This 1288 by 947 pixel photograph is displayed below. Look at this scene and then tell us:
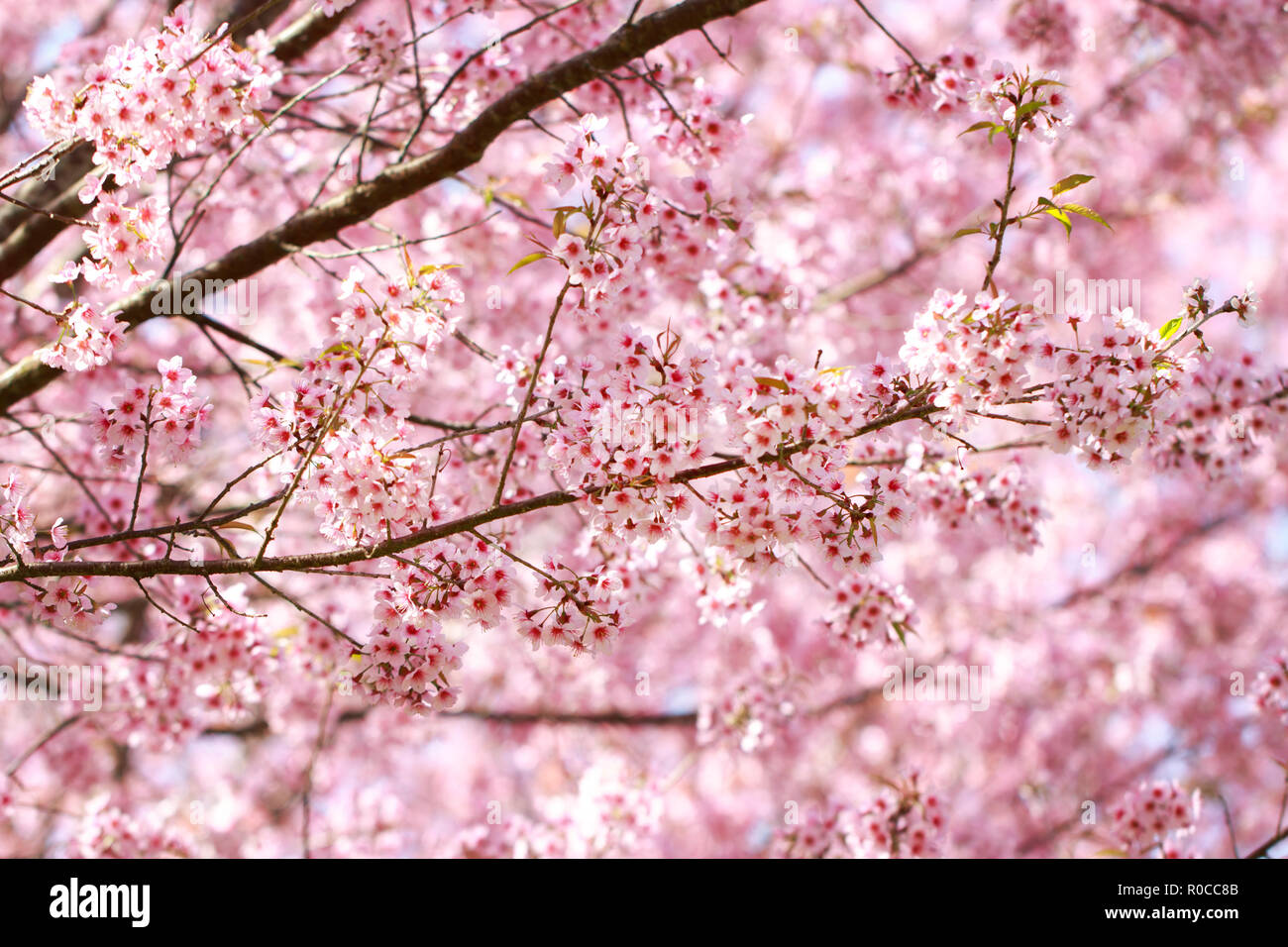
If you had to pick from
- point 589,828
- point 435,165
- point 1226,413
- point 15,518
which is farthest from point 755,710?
point 15,518

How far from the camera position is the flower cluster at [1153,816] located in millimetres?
4551

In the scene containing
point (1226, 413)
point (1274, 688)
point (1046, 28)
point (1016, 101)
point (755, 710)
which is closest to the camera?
point (1016, 101)

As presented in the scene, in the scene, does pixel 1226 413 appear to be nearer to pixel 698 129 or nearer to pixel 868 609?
pixel 868 609

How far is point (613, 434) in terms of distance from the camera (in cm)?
267

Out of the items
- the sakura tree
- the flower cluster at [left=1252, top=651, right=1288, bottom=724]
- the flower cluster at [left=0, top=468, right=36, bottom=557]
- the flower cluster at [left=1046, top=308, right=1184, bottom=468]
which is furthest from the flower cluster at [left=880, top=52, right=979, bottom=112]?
the flower cluster at [left=0, top=468, right=36, bottom=557]

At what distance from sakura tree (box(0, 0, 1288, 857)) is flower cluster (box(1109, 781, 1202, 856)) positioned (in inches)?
0.7

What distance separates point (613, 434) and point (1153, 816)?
12.1 ft

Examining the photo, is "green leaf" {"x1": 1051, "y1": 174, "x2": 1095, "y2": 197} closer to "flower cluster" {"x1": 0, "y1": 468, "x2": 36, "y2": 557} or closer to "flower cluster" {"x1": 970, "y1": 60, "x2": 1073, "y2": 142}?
"flower cluster" {"x1": 970, "y1": 60, "x2": 1073, "y2": 142}

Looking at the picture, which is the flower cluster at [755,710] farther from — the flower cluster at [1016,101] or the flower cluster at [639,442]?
the flower cluster at [1016,101]

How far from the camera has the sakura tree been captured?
8.95 ft

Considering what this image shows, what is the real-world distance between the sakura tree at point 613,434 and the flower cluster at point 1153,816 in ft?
0.06

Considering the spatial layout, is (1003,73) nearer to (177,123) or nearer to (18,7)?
(177,123)

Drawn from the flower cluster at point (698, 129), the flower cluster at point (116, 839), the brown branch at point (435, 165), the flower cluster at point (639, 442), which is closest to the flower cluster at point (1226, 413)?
the flower cluster at point (698, 129)
